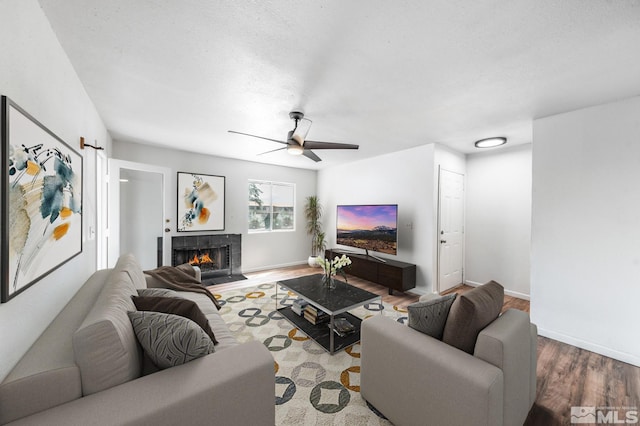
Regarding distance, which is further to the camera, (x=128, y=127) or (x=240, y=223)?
(x=240, y=223)

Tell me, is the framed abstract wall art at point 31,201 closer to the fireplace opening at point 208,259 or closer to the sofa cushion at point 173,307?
the sofa cushion at point 173,307

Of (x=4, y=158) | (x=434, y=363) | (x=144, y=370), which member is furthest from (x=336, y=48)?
(x=144, y=370)

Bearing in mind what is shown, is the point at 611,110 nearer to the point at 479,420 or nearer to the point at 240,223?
the point at 479,420

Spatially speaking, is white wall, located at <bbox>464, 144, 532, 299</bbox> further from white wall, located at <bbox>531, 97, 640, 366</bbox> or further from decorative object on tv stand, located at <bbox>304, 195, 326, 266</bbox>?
decorative object on tv stand, located at <bbox>304, 195, 326, 266</bbox>

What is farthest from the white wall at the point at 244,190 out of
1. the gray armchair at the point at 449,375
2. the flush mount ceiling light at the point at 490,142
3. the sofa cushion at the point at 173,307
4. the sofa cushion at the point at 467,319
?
the sofa cushion at the point at 467,319

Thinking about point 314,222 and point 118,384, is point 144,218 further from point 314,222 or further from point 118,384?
point 118,384

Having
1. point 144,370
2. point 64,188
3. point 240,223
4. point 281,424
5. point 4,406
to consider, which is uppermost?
point 64,188

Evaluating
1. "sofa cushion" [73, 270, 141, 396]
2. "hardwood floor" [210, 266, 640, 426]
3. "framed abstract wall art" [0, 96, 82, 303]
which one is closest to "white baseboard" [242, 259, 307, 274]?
"framed abstract wall art" [0, 96, 82, 303]

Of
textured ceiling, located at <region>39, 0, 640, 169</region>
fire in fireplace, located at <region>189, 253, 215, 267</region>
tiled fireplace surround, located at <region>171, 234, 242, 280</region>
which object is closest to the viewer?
textured ceiling, located at <region>39, 0, 640, 169</region>

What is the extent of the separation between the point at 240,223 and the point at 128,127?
2441 mm

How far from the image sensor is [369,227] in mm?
4449

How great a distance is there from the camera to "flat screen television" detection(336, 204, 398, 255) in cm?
408

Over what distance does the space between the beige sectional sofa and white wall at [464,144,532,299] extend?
426 cm

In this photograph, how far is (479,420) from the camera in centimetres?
111
